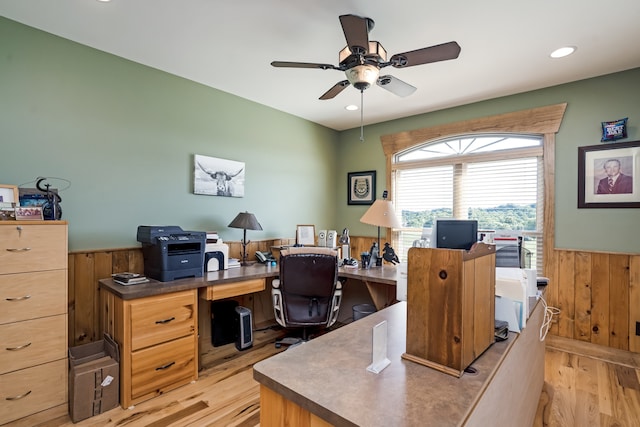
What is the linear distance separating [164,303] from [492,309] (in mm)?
2122

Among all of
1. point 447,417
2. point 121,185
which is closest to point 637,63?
point 447,417

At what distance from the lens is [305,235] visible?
4.04 meters

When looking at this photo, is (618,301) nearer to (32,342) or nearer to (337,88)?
(337,88)

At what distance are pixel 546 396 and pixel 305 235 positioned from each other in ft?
9.09

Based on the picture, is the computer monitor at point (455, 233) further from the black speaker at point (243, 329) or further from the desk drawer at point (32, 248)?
the desk drawer at point (32, 248)

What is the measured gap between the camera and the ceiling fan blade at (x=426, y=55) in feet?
5.93

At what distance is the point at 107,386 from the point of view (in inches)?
81.0

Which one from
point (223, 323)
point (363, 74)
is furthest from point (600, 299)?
point (223, 323)

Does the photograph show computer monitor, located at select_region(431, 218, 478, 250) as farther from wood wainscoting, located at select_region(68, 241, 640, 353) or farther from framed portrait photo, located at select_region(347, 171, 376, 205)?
framed portrait photo, located at select_region(347, 171, 376, 205)

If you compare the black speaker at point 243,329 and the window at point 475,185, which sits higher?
the window at point 475,185

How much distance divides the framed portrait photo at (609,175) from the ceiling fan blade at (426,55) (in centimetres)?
212

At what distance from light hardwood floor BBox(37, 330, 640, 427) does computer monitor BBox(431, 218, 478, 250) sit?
1232 mm

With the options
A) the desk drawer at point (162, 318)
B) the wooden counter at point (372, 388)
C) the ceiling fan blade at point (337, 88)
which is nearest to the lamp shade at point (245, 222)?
the desk drawer at point (162, 318)

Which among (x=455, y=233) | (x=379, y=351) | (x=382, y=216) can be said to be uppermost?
(x=382, y=216)
